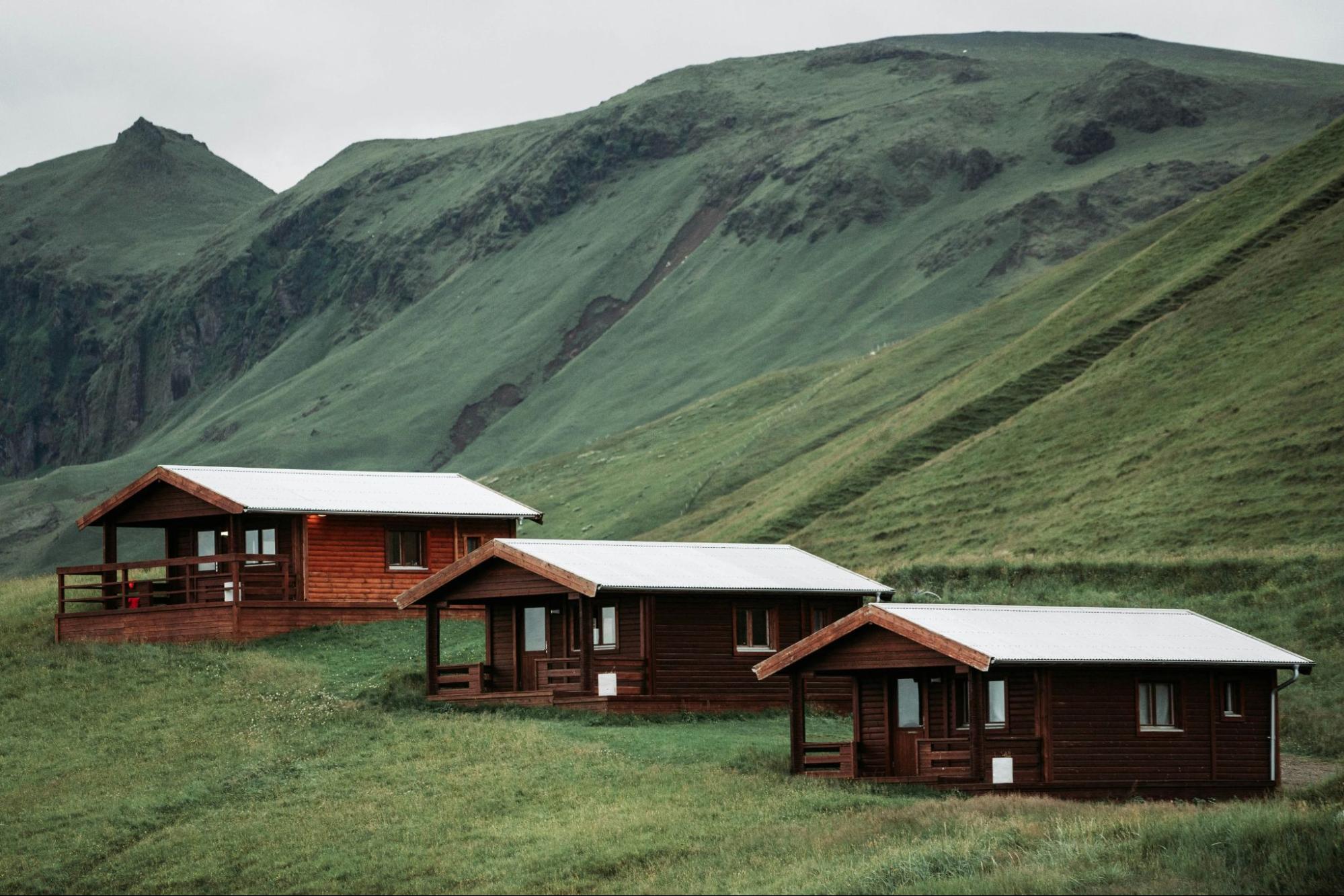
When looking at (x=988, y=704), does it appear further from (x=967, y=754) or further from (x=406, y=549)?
(x=406, y=549)

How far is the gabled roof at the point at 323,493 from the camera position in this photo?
198 ft

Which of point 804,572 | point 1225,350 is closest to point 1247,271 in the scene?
point 1225,350

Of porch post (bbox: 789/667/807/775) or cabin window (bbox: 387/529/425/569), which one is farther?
cabin window (bbox: 387/529/425/569)

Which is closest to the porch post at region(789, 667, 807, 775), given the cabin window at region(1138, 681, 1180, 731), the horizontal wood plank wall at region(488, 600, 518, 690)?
the cabin window at region(1138, 681, 1180, 731)

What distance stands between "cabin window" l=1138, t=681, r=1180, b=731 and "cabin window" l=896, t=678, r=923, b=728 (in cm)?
514

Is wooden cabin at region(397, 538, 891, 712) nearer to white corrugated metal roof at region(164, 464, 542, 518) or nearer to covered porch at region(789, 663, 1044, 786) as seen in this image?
covered porch at region(789, 663, 1044, 786)

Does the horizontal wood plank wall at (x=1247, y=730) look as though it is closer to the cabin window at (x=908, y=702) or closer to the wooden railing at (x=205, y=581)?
the cabin window at (x=908, y=702)

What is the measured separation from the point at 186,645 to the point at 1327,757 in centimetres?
3454

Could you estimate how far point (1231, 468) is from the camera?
7731 centimetres

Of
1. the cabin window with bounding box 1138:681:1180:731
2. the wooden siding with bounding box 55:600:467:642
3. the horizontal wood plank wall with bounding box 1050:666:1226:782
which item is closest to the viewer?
the horizontal wood plank wall with bounding box 1050:666:1226:782

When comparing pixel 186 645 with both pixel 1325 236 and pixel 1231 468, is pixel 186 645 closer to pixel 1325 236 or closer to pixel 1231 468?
pixel 1231 468

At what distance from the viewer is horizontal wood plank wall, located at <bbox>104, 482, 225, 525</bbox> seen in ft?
203

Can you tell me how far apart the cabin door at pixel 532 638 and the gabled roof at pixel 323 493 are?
9677 millimetres

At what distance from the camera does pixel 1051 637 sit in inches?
1624
